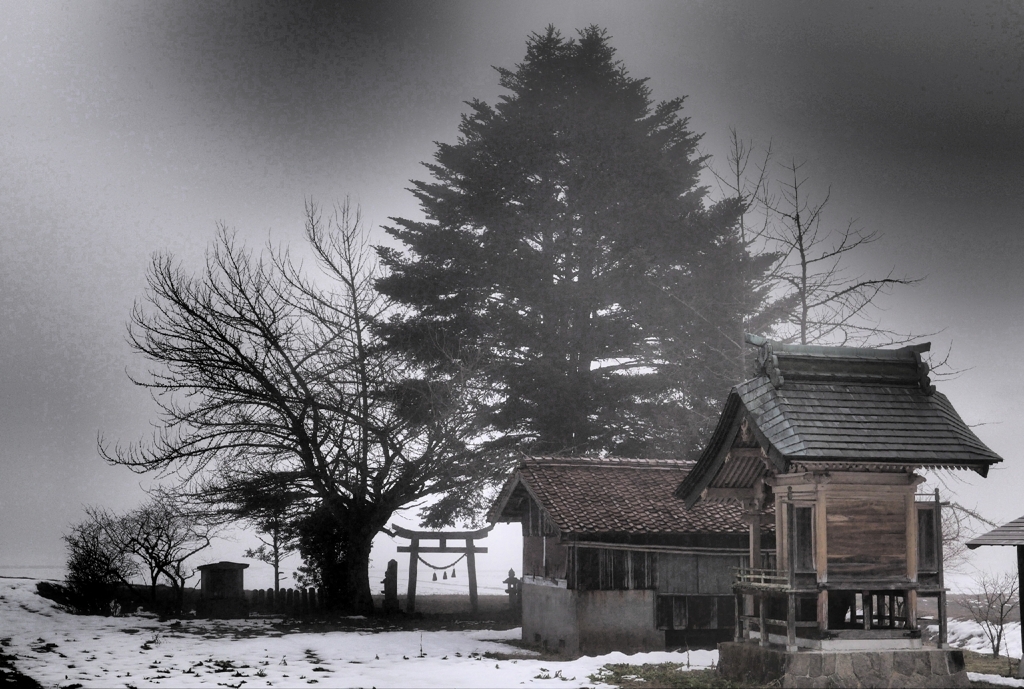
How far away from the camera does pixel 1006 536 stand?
52.9 feet

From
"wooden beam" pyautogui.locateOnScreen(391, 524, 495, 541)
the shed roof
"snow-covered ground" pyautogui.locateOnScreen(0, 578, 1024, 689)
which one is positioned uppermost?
the shed roof

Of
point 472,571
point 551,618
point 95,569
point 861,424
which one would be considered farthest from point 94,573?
point 861,424

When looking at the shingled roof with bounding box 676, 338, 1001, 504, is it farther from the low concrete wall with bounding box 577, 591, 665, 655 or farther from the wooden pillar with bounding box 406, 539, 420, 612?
the wooden pillar with bounding box 406, 539, 420, 612

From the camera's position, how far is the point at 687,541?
19703mm

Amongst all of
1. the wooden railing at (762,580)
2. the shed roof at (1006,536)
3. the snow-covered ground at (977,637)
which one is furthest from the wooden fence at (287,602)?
the shed roof at (1006,536)

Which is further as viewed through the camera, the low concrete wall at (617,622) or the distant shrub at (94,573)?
the distant shrub at (94,573)

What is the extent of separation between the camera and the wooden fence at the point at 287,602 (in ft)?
90.2

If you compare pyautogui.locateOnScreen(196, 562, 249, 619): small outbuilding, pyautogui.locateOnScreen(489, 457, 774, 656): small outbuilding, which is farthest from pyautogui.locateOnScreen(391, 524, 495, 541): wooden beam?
pyautogui.locateOnScreen(489, 457, 774, 656): small outbuilding

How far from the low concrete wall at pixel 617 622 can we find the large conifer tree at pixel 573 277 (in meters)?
9.73

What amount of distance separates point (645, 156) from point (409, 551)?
1644 centimetres

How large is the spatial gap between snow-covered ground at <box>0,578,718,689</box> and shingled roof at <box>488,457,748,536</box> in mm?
2619

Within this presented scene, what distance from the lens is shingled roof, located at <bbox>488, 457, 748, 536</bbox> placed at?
1922 cm

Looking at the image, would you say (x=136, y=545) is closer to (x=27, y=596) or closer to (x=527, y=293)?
(x=27, y=596)

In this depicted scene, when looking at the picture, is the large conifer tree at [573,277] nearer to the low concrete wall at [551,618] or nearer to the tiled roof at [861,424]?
the low concrete wall at [551,618]
